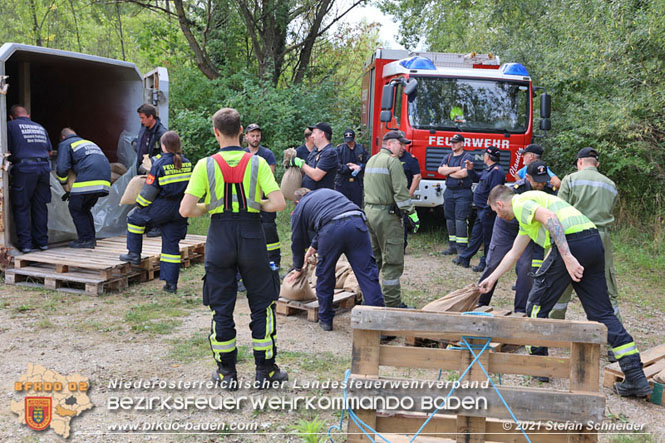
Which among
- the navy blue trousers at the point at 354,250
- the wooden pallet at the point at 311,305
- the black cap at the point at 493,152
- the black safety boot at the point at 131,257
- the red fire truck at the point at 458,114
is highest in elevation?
the red fire truck at the point at 458,114

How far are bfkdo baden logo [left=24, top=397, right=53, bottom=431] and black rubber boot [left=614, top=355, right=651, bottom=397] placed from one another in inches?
161

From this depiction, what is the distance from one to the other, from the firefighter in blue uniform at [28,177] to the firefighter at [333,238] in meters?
3.63

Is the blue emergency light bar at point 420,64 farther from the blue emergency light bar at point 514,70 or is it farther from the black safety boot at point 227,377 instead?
the black safety boot at point 227,377

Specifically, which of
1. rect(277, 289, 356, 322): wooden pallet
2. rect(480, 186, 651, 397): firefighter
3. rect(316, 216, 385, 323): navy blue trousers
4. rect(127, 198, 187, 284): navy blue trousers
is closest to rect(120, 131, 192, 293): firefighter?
rect(127, 198, 187, 284): navy blue trousers

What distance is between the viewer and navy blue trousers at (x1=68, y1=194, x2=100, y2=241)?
7.24 metres

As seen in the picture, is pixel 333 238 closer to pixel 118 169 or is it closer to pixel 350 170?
pixel 350 170

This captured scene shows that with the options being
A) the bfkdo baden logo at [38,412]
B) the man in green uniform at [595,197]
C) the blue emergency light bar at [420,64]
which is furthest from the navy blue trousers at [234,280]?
the blue emergency light bar at [420,64]

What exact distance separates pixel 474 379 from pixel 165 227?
4.49 m

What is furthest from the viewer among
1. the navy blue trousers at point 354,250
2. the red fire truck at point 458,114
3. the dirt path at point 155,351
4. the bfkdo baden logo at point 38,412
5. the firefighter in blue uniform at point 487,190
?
the red fire truck at point 458,114

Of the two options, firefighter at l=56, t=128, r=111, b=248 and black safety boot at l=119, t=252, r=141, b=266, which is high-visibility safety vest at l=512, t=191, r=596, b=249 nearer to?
black safety boot at l=119, t=252, r=141, b=266

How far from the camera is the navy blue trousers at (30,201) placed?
6.85 meters

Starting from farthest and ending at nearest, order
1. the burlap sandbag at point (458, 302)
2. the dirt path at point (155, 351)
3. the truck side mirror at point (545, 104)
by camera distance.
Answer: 1. the truck side mirror at point (545, 104)
2. the burlap sandbag at point (458, 302)
3. the dirt path at point (155, 351)

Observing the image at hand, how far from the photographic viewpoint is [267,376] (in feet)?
14.0

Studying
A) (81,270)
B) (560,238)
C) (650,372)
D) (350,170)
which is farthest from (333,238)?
(81,270)
